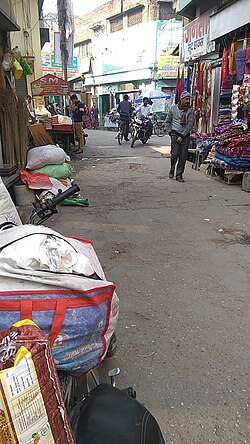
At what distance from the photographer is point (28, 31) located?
43.3 ft

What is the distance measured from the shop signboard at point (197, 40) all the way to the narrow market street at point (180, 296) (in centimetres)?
532

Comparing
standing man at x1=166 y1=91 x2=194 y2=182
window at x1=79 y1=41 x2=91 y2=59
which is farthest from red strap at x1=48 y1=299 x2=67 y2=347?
window at x1=79 y1=41 x2=91 y2=59

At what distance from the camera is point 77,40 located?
3494cm

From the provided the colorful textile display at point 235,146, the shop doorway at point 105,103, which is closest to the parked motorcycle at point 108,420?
the colorful textile display at point 235,146

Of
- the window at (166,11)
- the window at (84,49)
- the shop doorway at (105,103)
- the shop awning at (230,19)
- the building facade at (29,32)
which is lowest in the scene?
the shop doorway at (105,103)

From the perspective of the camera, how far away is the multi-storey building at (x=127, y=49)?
22828 millimetres

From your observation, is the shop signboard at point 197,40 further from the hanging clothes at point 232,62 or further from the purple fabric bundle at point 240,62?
the purple fabric bundle at point 240,62

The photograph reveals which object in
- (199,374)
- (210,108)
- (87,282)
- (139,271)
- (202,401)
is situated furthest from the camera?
(210,108)

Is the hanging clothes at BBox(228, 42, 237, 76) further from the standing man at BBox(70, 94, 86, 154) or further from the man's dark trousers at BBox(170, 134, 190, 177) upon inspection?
the standing man at BBox(70, 94, 86, 154)

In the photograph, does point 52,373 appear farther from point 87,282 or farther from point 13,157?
point 13,157

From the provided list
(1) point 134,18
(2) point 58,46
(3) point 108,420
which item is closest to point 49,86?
(2) point 58,46

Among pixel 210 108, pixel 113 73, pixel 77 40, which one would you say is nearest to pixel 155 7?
pixel 113 73

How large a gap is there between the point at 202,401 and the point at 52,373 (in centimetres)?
116

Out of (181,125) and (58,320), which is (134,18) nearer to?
(181,125)
